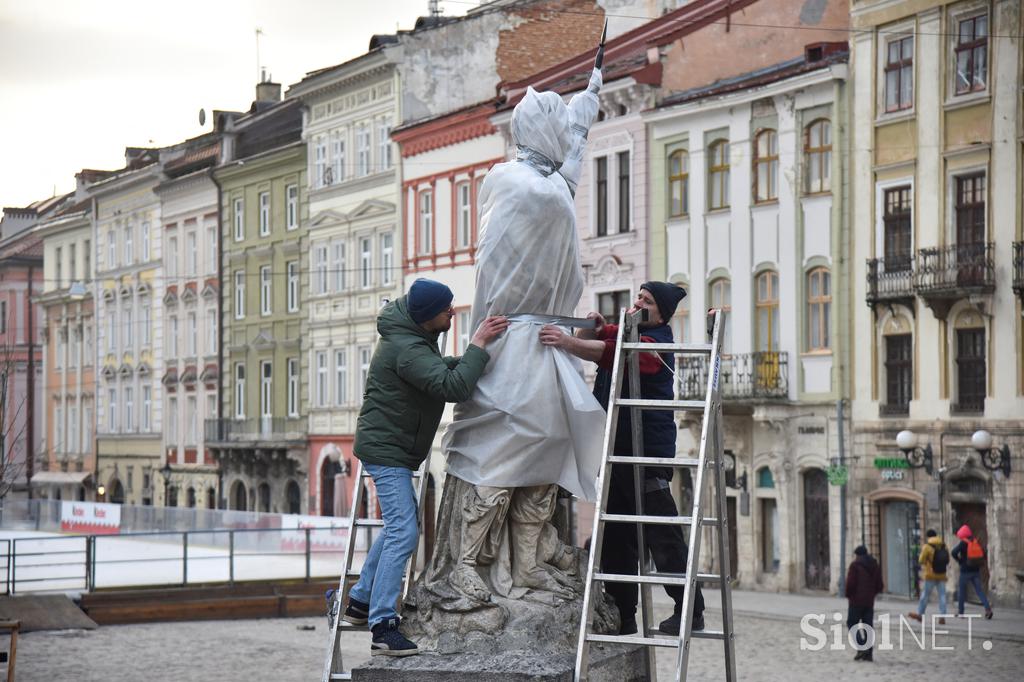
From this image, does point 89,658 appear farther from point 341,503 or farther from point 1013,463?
point 341,503

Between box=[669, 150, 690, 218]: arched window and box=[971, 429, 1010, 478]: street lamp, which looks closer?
box=[971, 429, 1010, 478]: street lamp

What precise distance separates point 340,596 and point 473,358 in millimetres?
1250

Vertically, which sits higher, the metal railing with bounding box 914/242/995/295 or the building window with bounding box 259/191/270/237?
the building window with bounding box 259/191/270/237

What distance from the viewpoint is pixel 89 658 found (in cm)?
2280

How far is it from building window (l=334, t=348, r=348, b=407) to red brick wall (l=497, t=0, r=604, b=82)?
9.47 meters

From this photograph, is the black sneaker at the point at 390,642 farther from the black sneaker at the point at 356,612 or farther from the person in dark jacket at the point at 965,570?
the person in dark jacket at the point at 965,570

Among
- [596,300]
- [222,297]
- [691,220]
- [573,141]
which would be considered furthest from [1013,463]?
[222,297]

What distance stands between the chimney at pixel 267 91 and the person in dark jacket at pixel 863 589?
4658 cm

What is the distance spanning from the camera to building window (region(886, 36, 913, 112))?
34188mm

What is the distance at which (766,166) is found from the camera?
37.8 m

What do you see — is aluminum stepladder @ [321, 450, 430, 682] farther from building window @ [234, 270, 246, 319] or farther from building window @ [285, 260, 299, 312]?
building window @ [234, 270, 246, 319]

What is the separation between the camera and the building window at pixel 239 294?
61.7 metres

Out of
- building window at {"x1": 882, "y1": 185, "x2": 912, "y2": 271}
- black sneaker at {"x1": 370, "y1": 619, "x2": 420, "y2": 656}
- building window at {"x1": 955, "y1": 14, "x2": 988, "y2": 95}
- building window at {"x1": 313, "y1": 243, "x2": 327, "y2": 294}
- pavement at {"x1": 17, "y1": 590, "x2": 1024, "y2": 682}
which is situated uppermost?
building window at {"x1": 955, "y1": 14, "x2": 988, "y2": 95}

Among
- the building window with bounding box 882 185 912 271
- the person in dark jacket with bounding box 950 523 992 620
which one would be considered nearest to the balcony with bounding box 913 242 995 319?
the building window with bounding box 882 185 912 271
